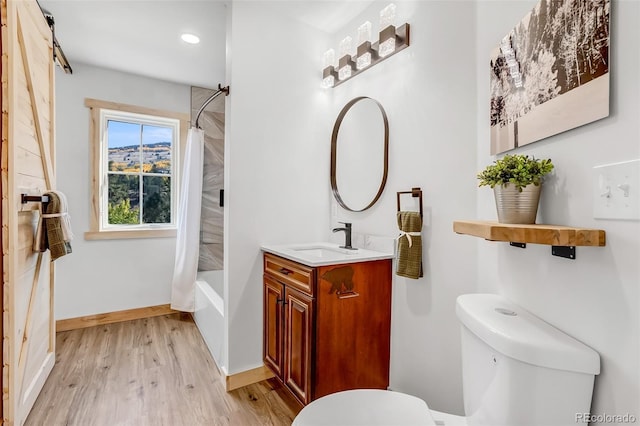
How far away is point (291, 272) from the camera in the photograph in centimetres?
178

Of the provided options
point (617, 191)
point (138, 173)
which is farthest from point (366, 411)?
point (138, 173)

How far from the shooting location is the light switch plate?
2.15ft

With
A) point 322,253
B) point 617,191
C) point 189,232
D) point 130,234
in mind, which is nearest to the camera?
point 617,191

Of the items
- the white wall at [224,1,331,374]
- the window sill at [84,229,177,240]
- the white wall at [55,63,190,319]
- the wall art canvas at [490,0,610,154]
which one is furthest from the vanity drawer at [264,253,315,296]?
the white wall at [55,63,190,319]

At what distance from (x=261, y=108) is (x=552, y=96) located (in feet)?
5.50

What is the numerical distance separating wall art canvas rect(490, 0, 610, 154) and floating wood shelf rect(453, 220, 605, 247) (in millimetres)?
A: 278

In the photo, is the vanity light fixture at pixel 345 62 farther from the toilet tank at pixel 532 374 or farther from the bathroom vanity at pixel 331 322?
the toilet tank at pixel 532 374

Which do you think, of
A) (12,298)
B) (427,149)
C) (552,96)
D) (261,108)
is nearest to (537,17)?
(552,96)

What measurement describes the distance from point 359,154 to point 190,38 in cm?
167

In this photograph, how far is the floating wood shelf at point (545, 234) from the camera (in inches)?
29.0

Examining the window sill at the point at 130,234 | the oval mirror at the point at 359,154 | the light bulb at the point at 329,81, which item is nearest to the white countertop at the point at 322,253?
the oval mirror at the point at 359,154

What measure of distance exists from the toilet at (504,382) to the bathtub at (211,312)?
1347mm

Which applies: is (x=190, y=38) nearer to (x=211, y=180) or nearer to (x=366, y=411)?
(x=211, y=180)

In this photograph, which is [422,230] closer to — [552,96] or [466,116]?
[466,116]
